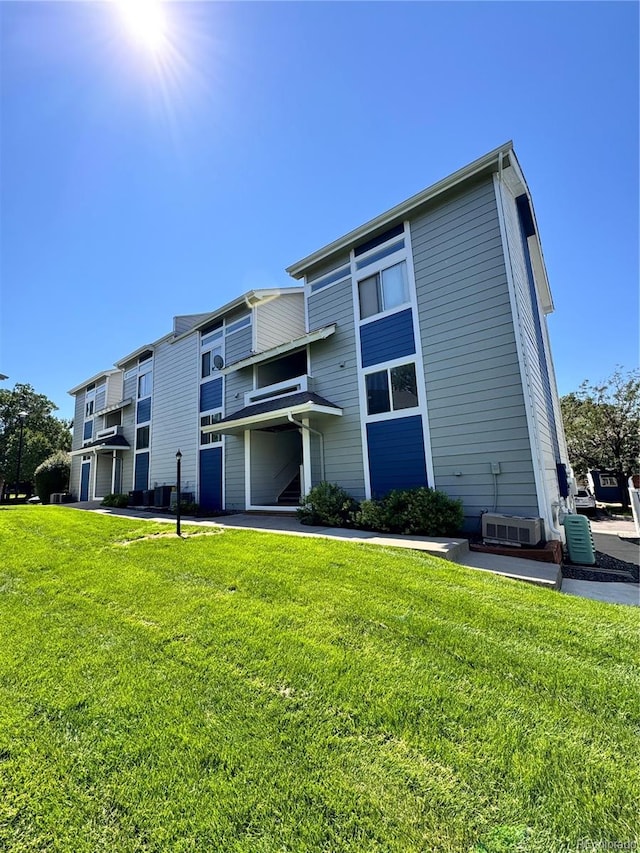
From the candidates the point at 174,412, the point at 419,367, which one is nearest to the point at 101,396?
the point at 174,412

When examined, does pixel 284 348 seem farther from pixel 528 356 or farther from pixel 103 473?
pixel 103 473

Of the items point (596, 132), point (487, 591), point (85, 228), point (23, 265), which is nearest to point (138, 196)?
point (85, 228)

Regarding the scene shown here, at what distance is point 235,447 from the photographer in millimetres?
14344

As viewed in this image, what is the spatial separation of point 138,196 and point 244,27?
17.5 feet

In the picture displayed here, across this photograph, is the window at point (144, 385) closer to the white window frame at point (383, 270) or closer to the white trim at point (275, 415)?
the white trim at point (275, 415)

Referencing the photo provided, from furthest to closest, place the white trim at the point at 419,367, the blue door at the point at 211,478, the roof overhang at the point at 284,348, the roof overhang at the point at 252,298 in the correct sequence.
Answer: the blue door at the point at 211,478 < the roof overhang at the point at 252,298 < the roof overhang at the point at 284,348 < the white trim at the point at 419,367

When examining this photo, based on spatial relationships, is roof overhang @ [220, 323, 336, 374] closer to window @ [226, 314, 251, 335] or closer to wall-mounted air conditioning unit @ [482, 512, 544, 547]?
window @ [226, 314, 251, 335]

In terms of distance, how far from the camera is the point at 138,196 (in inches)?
433

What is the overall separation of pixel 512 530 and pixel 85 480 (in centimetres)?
2761

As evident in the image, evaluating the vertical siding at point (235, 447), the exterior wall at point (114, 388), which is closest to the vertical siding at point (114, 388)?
the exterior wall at point (114, 388)

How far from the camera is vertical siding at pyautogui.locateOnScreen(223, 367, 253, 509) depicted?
13.9 metres

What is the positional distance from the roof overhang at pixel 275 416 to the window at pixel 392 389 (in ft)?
3.93

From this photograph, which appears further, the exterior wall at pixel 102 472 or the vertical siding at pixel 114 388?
the vertical siding at pixel 114 388

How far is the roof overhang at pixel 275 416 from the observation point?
34.0 ft
